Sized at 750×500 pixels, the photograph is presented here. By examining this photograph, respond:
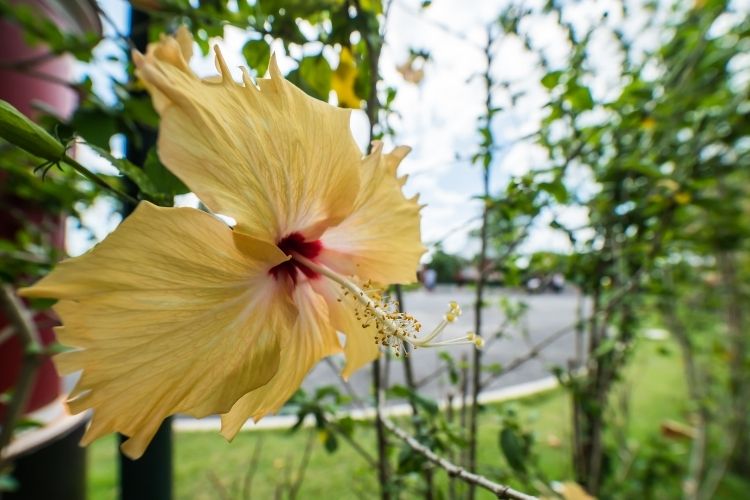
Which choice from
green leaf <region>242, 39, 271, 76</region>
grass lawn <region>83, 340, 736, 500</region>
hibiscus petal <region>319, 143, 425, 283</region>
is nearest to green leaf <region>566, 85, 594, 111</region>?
hibiscus petal <region>319, 143, 425, 283</region>

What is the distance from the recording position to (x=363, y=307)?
22.6 inches

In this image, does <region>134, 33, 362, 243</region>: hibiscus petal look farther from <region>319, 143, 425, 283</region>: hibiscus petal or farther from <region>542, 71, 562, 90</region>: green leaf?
<region>542, 71, 562, 90</region>: green leaf

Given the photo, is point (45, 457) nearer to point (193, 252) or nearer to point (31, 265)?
point (31, 265)

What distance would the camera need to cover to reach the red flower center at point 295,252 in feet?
1.70

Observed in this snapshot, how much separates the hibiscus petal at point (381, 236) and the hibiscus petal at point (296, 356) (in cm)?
6

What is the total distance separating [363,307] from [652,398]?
5648 mm

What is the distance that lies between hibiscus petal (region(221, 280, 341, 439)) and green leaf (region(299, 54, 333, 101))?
37 cm

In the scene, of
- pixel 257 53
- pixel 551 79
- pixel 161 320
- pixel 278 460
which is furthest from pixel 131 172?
pixel 278 460

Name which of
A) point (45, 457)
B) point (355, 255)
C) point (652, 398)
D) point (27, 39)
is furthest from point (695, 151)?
point (652, 398)

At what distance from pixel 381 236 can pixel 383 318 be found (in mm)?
126

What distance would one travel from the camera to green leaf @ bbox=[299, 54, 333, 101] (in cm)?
75

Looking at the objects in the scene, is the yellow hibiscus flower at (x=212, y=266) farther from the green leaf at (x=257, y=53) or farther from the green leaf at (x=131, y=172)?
the green leaf at (x=257, y=53)

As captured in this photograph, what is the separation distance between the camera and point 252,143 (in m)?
0.40

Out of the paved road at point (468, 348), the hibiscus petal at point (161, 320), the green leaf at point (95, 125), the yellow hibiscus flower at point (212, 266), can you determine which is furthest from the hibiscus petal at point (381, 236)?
the green leaf at point (95, 125)
